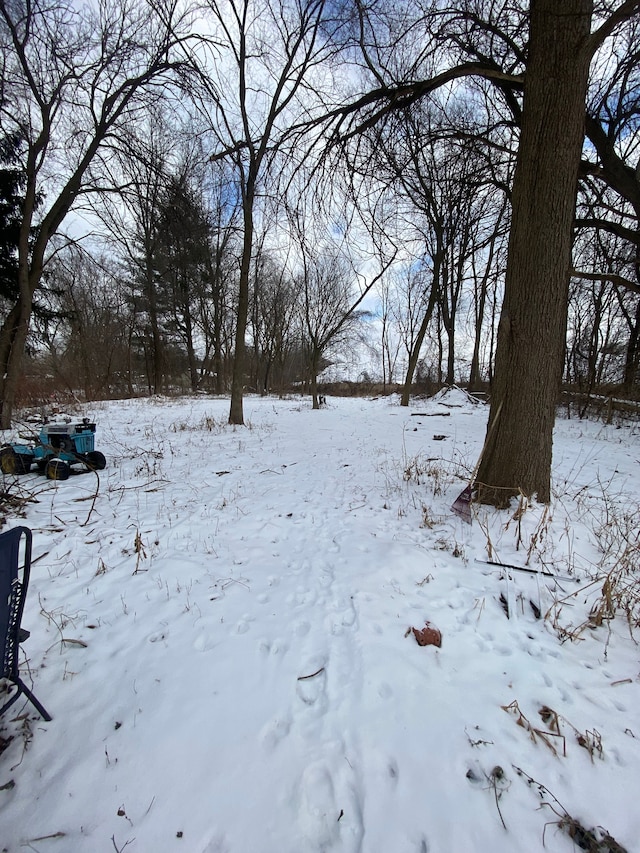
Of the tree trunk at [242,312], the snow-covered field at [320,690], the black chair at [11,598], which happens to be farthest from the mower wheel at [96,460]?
the tree trunk at [242,312]

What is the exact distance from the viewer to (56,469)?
4816 millimetres

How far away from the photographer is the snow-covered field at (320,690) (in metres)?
1.19

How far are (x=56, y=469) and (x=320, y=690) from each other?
495 cm

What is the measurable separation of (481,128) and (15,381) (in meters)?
11.6

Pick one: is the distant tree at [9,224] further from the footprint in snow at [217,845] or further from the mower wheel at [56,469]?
the footprint in snow at [217,845]

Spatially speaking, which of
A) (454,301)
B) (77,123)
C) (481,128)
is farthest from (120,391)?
(481,128)

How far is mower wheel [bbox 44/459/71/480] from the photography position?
4793 millimetres

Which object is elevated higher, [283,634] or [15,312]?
[15,312]

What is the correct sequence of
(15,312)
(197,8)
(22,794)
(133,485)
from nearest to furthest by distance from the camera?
(22,794)
(133,485)
(197,8)
(15,312)

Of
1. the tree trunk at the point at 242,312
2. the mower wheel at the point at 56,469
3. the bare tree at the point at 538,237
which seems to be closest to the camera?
the bare tree at the point at 538,237

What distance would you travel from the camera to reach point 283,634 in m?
2.07

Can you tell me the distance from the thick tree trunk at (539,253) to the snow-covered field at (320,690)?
60 cm

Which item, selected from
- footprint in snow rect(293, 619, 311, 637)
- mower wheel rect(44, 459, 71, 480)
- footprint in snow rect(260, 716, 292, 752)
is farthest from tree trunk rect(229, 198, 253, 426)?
footprint in snow rect(260, 716, 292, 752)

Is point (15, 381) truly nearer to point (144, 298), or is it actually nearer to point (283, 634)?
point (283, 634)
